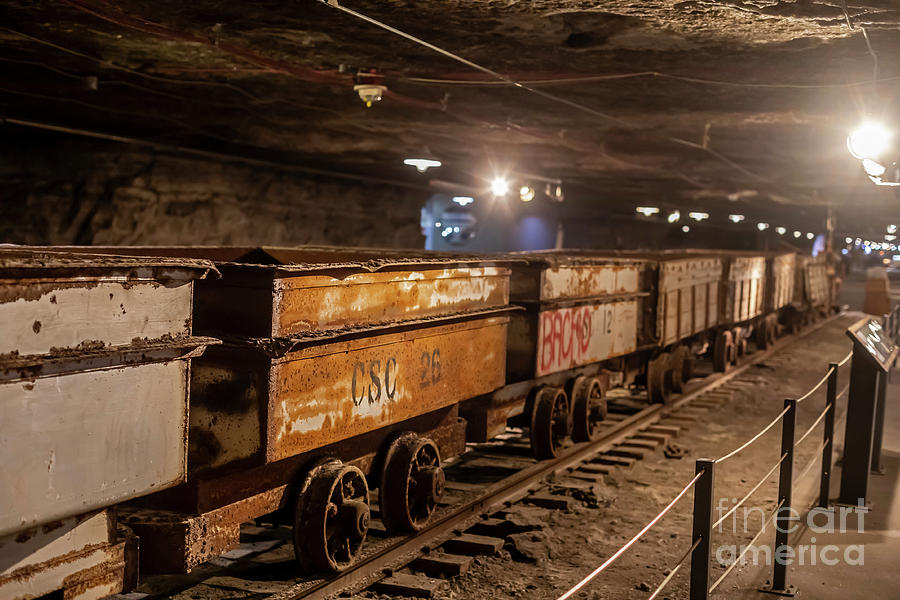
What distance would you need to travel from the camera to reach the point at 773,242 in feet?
148

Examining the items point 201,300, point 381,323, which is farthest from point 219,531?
point 381,323

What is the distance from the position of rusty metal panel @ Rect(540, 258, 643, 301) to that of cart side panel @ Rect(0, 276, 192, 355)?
15.9 ft

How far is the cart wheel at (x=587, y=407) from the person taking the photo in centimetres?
925

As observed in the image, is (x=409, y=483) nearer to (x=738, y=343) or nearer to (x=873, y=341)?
(x=873, y=341)

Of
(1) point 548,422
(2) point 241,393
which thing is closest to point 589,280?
(1) point 548,422

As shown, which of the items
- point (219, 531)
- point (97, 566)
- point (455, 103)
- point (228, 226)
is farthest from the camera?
point (228, 226)

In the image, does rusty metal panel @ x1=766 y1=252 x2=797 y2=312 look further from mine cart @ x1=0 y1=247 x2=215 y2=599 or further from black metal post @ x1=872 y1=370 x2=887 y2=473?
mine cart @ x1=0 y1=247 x2=215 y2=599

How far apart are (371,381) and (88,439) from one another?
7.26 ft

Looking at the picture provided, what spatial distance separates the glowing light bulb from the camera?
799cm

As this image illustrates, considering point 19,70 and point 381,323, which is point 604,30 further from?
point 19,70

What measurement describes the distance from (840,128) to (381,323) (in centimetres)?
937

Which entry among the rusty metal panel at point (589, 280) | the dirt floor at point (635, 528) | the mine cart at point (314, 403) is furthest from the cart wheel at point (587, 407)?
the mine cart at point (314, 403)

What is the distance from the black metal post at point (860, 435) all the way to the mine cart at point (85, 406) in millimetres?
5507

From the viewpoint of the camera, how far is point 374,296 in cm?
534
